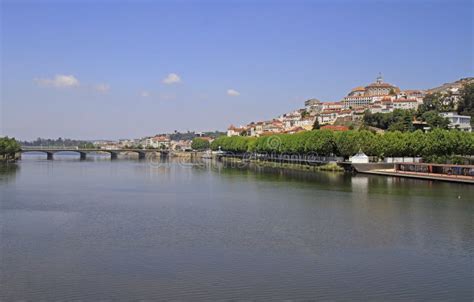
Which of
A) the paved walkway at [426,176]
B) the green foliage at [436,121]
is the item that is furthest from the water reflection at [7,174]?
the green foliage at [436,121]

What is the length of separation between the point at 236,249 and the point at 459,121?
7423 centimetres

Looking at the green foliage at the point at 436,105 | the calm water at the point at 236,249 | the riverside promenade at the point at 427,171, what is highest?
the green foliage at the point at 436,105

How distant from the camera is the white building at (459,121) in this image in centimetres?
7706

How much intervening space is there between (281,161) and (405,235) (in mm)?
52442

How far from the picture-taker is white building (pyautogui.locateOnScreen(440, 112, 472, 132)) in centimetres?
7706

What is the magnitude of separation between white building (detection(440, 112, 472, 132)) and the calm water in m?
55.6

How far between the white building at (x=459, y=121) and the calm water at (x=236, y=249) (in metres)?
55.6

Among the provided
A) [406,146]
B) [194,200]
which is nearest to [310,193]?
[194,200]

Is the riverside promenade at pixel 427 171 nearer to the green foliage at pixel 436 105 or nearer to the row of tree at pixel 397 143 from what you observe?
the row of tree at pixel 397 143

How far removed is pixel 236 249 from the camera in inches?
566

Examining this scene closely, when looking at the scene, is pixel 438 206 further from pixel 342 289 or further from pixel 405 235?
pixel 342 289

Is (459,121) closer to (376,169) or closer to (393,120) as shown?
(393,120)

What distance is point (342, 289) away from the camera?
10852 millimetres

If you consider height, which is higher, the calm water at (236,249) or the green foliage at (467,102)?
the green foliage at (467,102)
